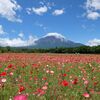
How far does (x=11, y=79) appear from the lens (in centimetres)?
888

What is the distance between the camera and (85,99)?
18.2 ft

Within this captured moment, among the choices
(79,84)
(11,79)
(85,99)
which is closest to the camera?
A: (85,99)

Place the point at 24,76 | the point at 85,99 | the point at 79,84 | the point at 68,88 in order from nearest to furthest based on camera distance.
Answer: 1. the point at 85,99
2. the point at 68,88
3. the point at 79,84
4. the point at 24,76

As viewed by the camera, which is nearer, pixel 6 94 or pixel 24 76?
pixel 6 94

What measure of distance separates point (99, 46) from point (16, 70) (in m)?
65.2

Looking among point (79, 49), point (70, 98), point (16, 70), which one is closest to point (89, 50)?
point (79, 49)

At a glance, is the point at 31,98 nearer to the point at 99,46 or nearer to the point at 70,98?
the point at 70,98

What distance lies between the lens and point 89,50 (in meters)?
71.6

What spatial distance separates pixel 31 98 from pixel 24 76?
4140 millimetres

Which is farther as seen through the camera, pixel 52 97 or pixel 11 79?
pixel 11 79

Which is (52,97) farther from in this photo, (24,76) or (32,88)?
(24,76)

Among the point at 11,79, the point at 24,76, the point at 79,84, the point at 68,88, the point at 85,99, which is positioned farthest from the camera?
the point at 24,76

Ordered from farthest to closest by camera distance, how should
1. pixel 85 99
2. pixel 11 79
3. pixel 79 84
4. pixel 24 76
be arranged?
pixel 24 76
pixel 11 79
pixel 79 84
pixel 85 99

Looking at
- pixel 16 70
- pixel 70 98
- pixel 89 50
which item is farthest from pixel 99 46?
pixel 70 98
